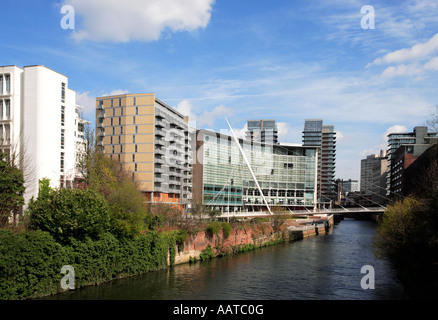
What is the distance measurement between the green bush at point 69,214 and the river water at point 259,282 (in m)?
3.71

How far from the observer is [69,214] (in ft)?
82.7

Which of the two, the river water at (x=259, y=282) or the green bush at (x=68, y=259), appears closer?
the green bush at (x=68, y=259)

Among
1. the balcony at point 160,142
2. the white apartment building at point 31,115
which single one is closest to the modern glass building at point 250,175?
the balcony at point 160,142

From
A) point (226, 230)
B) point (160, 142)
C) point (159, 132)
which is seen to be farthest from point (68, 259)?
point (159, 132)

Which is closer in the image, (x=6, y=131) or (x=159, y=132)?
(x=6, y=131)

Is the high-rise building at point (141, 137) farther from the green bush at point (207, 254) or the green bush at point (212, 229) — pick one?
the green bush at point (207, 254)

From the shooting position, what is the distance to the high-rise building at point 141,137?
74562 mm

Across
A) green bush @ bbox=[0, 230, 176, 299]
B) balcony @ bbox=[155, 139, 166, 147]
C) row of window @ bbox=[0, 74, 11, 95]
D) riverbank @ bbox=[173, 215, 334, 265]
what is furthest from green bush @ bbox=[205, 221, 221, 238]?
balcony @ bbox=[155, 139, 166, 147]

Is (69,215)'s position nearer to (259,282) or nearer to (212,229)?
(259,282)

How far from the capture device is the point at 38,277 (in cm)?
2247

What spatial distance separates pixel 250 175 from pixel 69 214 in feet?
A: 277
